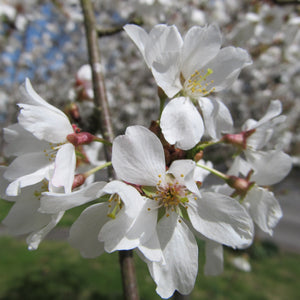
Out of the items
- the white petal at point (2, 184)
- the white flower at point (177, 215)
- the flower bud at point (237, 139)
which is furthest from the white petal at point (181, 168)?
the white petal at point (2, 184)

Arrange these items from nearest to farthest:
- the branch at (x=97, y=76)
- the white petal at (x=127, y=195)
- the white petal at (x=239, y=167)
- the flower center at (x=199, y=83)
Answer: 1. the white petal at (x=127, y=195)
2. the flower center at (x=199, y=83)
3. the white petal at (x=239, y=167)
4. the branch at (x=97, y=76)

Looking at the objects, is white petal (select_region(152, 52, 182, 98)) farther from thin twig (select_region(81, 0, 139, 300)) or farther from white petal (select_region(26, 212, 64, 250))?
white petal (select_region(26, 212, 64, 250))

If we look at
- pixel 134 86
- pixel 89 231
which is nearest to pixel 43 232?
pixel 89 231

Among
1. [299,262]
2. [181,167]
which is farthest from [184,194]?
[299,262]

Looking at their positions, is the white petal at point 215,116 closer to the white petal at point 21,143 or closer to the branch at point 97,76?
the branch at point 97,76

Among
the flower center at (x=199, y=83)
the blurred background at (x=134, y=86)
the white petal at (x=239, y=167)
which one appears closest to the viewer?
the flower center at (x=199, y=83)

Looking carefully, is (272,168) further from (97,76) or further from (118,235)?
(97,76)
